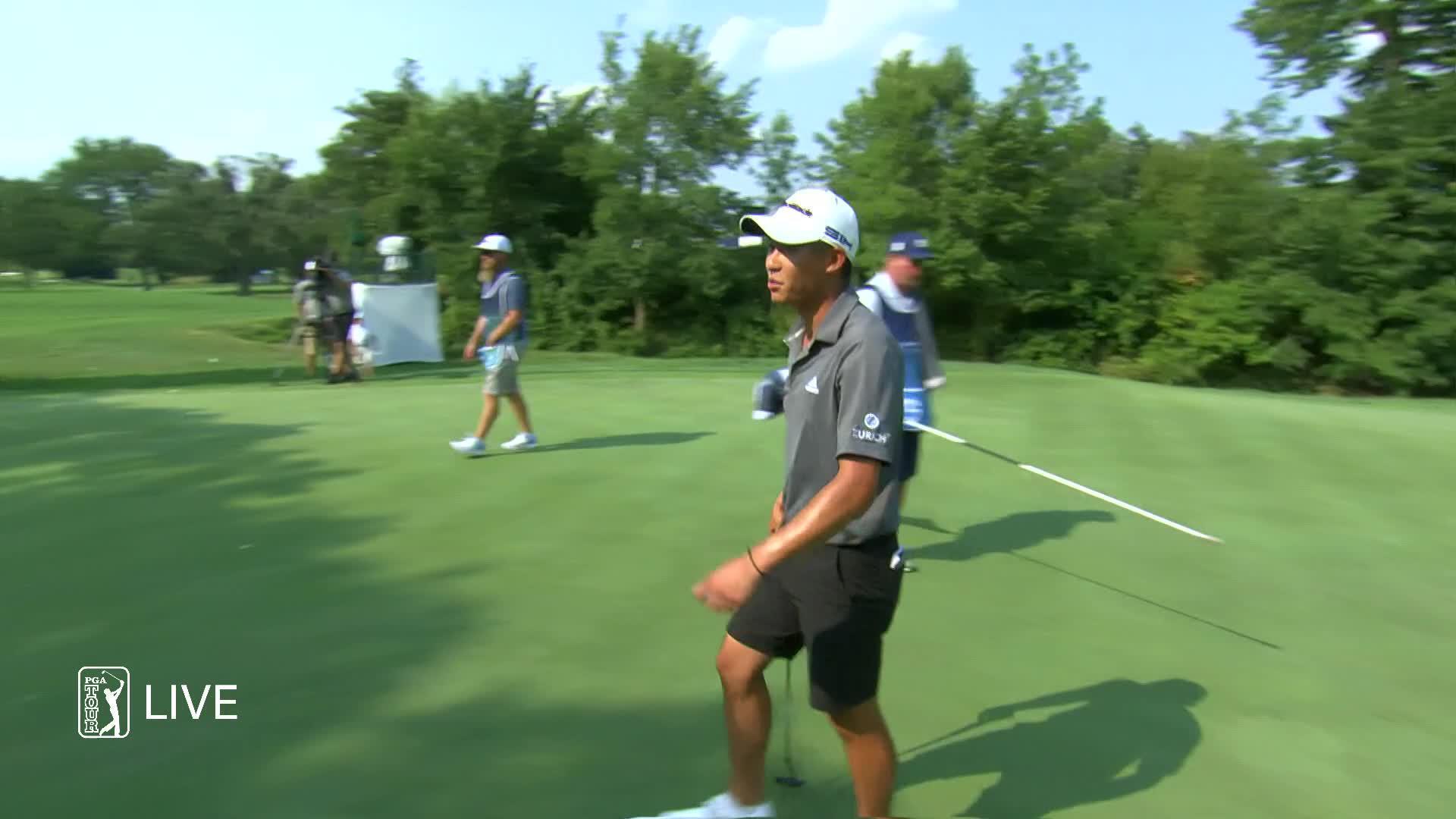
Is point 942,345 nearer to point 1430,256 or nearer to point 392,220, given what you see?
point 1430,256

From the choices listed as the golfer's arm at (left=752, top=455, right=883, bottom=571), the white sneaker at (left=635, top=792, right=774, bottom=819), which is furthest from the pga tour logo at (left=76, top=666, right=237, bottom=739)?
the golfer's arm at (left=752, top=455, right=883, bottom=571)

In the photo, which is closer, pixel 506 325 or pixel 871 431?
pixel 871 431

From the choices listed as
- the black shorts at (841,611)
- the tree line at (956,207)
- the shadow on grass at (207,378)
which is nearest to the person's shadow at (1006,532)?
the black shorts at (841,611)

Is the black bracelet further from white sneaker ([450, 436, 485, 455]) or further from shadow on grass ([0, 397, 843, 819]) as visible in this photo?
white sneaker ([450, 436, 485, 455])

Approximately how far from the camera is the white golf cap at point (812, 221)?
294 centimetres

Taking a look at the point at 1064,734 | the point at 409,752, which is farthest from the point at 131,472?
the point at 1064,734

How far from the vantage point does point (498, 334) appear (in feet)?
29.6

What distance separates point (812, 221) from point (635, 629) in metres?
2.75

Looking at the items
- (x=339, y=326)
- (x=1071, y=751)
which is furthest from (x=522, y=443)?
(x=339, y=326)

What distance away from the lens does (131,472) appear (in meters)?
8.02

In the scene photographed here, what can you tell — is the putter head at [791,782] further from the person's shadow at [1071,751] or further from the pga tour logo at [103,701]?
the pga tour logo at [103,701]

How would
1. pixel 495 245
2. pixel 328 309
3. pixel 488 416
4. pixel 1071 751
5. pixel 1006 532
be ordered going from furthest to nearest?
pixel 328 309, pixel 488 416, pixel 495 245, pixel 1006 532, pixel 1071 751

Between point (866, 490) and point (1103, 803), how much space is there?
1.67 m

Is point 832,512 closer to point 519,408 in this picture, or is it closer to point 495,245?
point 495,245
